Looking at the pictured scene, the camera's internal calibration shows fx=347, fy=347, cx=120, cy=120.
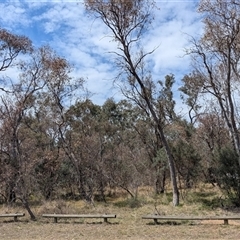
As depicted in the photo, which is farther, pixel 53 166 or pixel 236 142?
pixel 53 166

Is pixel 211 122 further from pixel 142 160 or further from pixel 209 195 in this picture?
pixel 209 195

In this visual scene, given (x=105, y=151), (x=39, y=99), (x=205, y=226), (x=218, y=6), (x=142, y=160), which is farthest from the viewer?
(x=105, y=151)

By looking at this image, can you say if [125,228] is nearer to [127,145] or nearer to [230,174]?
[230,174]

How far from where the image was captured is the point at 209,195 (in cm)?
1634

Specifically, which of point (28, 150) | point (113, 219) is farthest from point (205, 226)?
point (28, 150)

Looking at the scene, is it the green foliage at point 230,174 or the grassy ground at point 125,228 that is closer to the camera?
the grassy ground at point 125,228

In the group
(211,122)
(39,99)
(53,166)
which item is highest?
(39,99)

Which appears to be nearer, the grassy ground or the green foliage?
the grassy ground

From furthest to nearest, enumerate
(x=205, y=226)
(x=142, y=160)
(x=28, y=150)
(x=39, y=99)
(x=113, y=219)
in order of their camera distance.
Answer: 1. (x=39, y=99)
2. (x=142, y=160)
3. (x=28, y=150)
4. (x=113, y=219)
5. (x=205, y=226)

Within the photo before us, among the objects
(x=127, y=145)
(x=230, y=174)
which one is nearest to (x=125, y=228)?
(x=230, y=174)

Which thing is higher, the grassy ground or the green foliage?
the green foliage

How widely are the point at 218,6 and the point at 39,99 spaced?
13945 mm

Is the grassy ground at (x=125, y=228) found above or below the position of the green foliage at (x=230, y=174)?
below

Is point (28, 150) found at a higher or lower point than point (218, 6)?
lower
